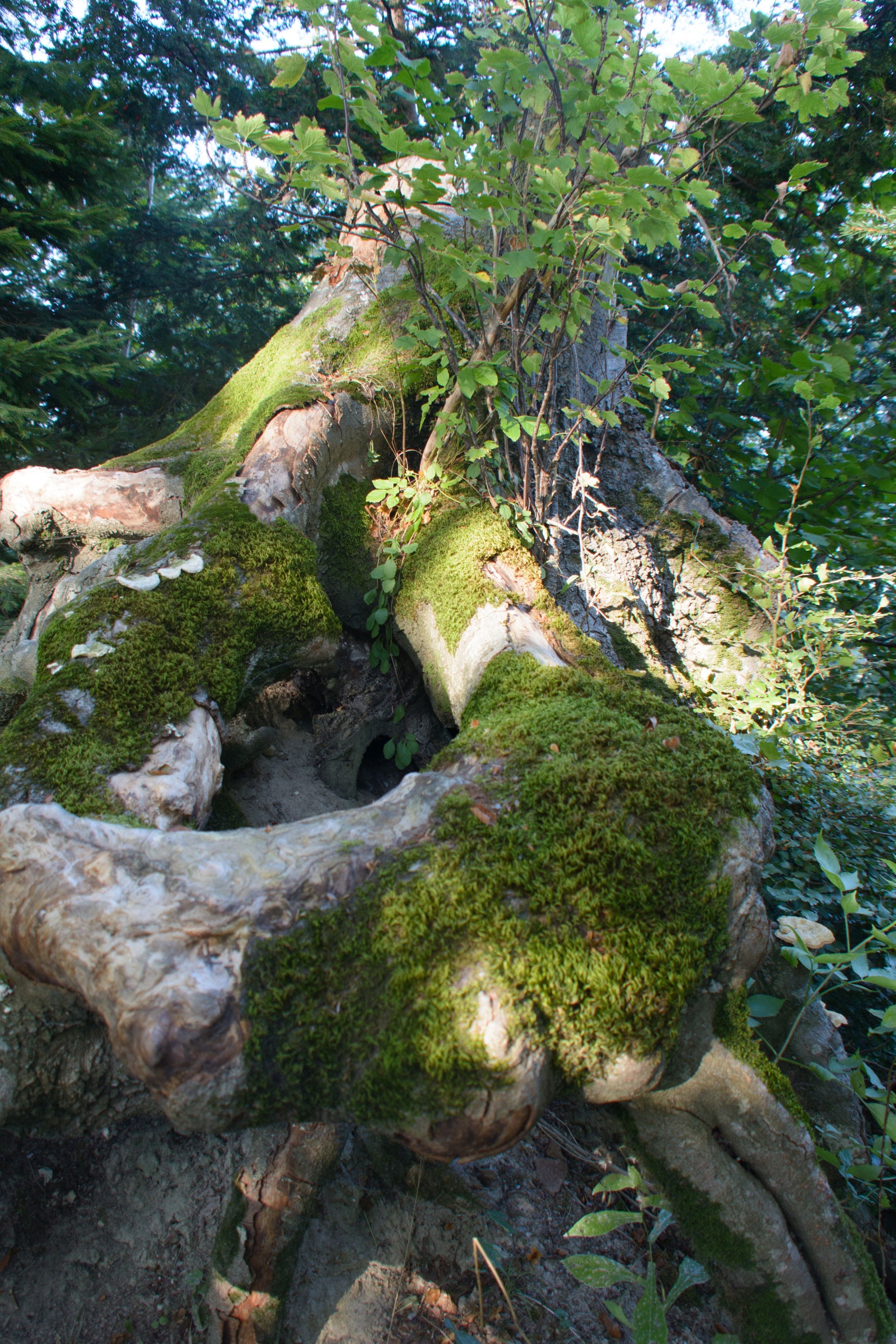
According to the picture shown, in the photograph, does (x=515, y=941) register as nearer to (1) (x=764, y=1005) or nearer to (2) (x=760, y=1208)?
(1) (x=764, y=1005)

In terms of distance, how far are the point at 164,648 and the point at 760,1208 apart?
2575mm

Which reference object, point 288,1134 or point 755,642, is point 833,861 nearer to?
point 288,1134

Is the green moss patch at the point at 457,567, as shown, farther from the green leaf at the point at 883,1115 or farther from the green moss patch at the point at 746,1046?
the green leaf at the point at 883,1115

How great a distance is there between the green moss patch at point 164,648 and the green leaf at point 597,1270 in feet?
5.55

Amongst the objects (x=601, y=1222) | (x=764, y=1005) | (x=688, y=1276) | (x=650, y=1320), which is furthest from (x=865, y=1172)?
(x=601, y=1222)

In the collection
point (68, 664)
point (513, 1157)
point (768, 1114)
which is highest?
point (68, 664)

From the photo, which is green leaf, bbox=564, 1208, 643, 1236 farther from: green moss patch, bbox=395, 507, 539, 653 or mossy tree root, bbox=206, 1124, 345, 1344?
green moss patch, bbox=395, 507, 539, 653

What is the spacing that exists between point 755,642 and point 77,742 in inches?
163

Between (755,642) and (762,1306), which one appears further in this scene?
(755,642)

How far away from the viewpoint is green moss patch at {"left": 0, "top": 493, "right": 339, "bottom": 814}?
1.98 m

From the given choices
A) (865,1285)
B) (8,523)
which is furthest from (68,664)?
(865,1285)

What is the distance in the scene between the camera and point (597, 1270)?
1.52 metres

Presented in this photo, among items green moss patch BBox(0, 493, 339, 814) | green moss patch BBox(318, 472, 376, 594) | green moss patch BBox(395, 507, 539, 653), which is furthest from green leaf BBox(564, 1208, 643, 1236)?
green moss patch BBox(318, 472, 376, 594)

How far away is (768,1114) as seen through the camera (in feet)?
5.73
